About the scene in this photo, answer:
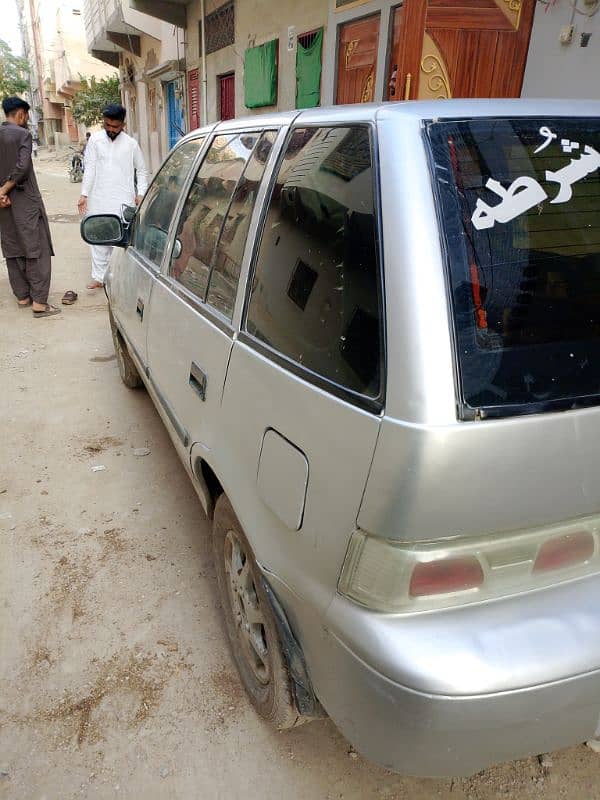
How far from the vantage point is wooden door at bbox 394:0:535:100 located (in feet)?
14.2

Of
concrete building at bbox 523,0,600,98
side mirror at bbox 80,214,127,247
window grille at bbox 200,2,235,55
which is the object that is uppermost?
window grille at bbox 200,2,235,55

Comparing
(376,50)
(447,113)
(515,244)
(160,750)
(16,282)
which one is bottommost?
(160,750)

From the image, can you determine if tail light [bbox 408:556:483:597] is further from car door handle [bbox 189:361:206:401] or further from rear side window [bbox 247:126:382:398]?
car door handle [bbox 189:361:206:401]

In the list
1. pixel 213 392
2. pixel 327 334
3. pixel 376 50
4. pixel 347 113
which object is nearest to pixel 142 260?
pixel 213 392

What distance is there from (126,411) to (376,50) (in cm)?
498

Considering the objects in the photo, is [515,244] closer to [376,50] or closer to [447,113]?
[447,113]

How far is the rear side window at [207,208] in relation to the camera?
2.04 m

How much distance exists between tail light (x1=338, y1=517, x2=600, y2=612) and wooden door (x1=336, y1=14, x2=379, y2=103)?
6.26 meters

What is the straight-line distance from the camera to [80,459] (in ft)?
11.2

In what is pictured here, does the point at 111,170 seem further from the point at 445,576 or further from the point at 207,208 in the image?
the point at 445,576

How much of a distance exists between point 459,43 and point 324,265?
4134 mm

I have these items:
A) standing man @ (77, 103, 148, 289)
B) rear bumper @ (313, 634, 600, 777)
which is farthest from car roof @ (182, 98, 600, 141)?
standing man @ (77, 103, 148, 289)

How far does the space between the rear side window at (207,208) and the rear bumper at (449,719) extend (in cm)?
144

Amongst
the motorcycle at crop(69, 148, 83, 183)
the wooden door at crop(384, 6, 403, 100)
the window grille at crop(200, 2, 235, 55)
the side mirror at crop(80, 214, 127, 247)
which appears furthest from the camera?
the motorcycle at crop(69, 148, 83, 183)
